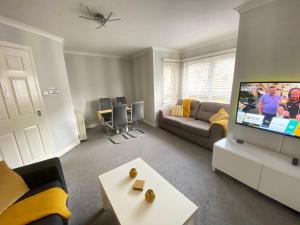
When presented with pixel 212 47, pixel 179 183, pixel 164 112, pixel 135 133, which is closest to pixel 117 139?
pixel 135 133

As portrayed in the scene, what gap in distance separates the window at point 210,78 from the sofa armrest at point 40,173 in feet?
11.8

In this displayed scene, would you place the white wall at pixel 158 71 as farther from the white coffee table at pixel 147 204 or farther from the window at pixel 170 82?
the white coffee table at pixel 147 204

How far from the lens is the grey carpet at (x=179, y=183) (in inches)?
55.8

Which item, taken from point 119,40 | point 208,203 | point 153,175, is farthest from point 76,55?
point 208,203

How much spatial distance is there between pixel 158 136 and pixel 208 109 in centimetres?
147

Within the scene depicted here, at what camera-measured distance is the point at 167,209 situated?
108cm

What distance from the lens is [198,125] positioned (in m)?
3.06

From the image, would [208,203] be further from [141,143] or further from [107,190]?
[141,143]

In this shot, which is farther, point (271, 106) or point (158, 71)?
point (158, 71)

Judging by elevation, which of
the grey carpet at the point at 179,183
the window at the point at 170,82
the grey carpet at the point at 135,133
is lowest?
the grey carpet at the point at 179,183

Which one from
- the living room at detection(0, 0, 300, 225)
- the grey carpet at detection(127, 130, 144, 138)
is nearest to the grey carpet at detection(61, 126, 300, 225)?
the living room at detection(0, 0, 300, 225)

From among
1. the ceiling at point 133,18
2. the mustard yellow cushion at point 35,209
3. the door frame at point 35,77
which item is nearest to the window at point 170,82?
the ceiling at point 133,18

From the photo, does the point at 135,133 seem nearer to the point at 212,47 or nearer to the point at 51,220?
the point at 51,220

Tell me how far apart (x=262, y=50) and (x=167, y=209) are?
7.21 feet
